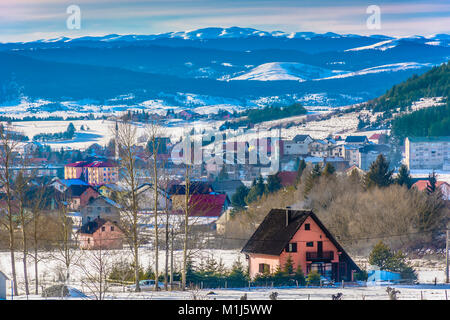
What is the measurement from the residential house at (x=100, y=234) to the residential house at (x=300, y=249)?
21.4 ft

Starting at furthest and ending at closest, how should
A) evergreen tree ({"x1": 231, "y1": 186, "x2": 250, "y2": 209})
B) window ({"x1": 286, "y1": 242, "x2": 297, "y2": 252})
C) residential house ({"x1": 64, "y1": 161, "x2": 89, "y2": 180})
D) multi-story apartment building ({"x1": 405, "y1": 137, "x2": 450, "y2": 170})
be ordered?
residential house ({"x1": 64, "y1": 161, "x2": 89, "y2": 180}) < multi-story apartment building ({"x1": 405, "y1": 137, "x2": 450, "y2": 170}) < evergreen tree ({"x1": 231, "y1": 186, "x2": 250, "y2": 209}) < window ({"x1": 286, "y1": 242, "x2": 297, "y2": 252})

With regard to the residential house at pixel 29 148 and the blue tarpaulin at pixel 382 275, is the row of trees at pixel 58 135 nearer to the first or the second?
the residential house at pixel 29 148

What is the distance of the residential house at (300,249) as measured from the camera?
14922 millimetres

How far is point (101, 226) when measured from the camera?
2275cm

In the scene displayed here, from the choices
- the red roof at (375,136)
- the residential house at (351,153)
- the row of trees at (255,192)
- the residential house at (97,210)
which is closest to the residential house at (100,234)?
the residential house at (97,210)

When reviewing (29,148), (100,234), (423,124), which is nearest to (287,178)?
(100,234)

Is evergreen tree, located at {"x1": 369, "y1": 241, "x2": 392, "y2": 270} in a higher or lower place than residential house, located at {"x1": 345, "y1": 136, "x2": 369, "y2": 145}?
lower

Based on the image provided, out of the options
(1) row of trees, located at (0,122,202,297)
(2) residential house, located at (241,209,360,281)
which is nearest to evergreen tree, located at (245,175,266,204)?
(1) row of trees, located at (0,122,202,297)

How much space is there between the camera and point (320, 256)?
15.3 meters

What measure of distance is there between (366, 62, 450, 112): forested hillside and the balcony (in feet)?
196

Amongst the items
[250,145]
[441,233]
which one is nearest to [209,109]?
[250,145]

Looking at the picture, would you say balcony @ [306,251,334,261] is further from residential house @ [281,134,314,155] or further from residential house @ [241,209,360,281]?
residential house @ [281,134,314,155]

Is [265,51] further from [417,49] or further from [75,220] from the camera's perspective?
[75,220]

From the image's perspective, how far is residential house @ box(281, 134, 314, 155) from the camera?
56.4 metres
